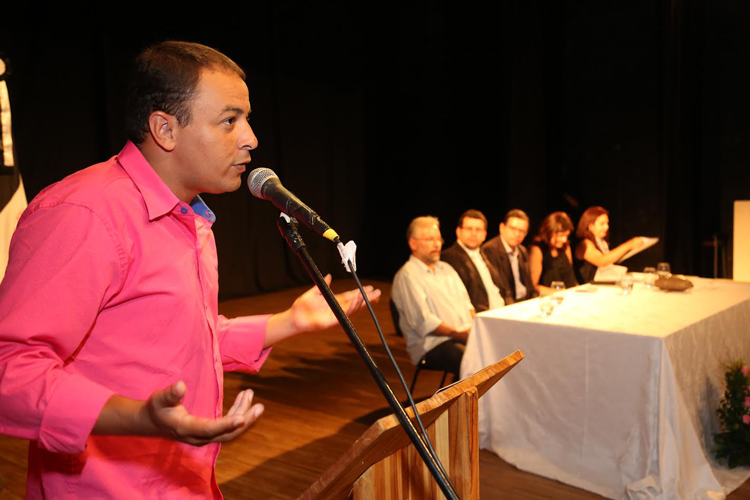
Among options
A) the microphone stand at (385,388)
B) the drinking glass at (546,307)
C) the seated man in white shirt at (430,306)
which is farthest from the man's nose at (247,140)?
the seated man in white shirt at (430,306)

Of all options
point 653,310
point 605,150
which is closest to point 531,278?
point 653,310

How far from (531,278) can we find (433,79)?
5184 mm

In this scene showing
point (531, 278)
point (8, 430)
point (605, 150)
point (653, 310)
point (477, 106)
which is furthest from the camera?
point (477, 106)

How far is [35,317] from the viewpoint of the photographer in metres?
0.84

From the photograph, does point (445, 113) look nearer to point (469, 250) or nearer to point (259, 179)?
point (469, 250)

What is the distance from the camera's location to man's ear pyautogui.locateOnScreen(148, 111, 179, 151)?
1.07 meters

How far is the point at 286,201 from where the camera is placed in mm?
1036

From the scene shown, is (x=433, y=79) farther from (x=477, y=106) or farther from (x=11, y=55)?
(x=11, y=55)

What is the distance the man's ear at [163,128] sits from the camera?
3.52 feet

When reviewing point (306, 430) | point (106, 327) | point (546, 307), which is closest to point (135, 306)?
point (106, 327)

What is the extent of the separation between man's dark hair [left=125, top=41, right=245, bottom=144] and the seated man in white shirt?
2.70 meters

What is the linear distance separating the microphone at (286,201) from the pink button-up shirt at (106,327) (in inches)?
5.3

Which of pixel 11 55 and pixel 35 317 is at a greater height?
pixel 11 55

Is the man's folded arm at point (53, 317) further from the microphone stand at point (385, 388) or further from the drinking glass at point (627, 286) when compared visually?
the drinking glass at point (627, 286)
